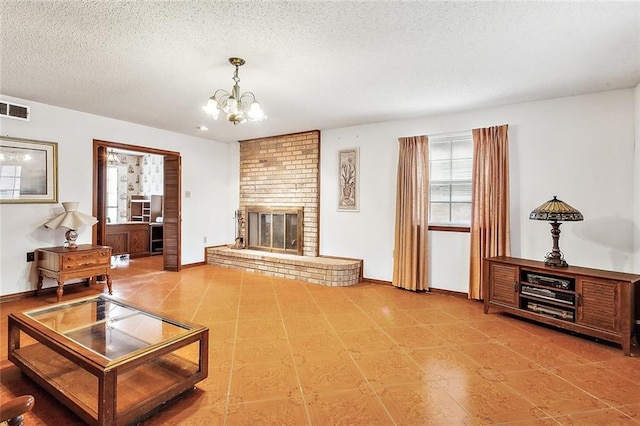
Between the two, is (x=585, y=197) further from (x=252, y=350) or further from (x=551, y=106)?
(x=252, y=350)

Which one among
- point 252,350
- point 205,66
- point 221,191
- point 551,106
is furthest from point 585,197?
point 221,191

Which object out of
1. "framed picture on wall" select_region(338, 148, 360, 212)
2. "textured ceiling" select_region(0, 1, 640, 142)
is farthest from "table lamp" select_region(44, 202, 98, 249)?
"framed picture on wall" select_region(338, 148, 360, 212)

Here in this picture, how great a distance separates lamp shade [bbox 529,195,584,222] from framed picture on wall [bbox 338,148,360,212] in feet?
8.02

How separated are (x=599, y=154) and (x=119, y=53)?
4.69 metres

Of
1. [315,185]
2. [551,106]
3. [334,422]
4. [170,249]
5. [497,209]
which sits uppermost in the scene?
[551,106]

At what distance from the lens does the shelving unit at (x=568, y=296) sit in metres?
2.68

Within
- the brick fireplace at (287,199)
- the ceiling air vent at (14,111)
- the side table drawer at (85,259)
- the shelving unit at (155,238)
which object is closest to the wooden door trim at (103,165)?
the side table drawer at (85,259)

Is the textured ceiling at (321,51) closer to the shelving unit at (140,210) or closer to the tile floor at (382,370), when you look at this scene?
the tile floor at (382,370)

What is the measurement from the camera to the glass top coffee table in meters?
1.62

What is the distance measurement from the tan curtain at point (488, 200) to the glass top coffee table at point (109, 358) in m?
3.34

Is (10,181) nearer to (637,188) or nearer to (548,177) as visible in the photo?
(548,177)

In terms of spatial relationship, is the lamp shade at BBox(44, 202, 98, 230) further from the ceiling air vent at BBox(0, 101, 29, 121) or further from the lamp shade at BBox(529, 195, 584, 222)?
the lamp shade at BBox(529, 195, 584, 222)

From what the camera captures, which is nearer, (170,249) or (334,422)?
(334,422)

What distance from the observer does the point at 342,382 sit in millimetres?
2164
